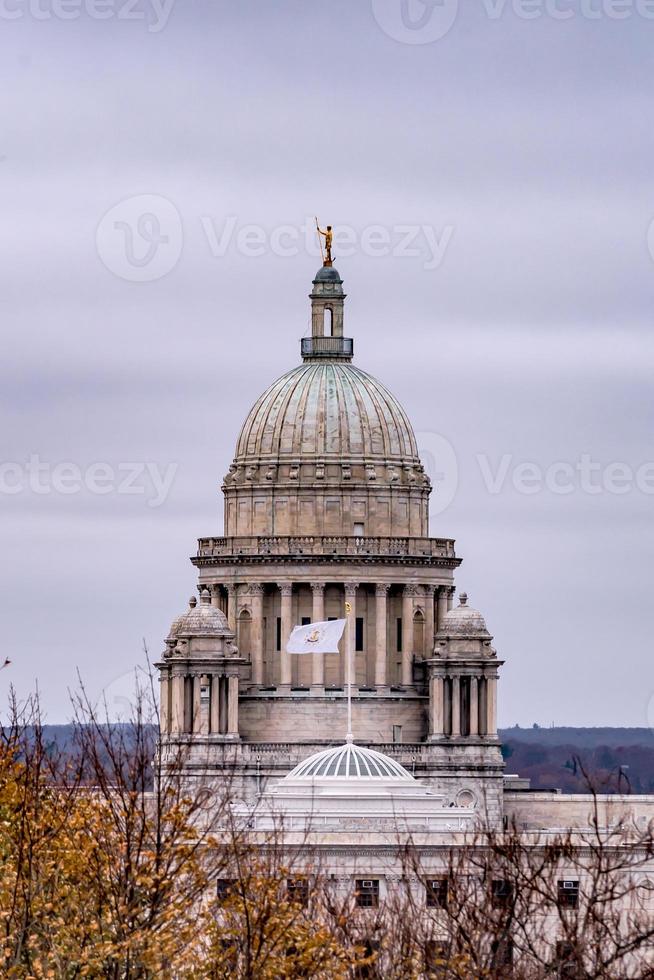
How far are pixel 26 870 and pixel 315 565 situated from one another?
305ft

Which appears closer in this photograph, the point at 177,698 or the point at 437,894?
the point at 437,894

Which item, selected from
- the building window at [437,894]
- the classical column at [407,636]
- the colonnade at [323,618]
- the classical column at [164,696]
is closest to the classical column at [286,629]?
the colonnade at [323,618]

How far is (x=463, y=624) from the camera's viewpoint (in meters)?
182

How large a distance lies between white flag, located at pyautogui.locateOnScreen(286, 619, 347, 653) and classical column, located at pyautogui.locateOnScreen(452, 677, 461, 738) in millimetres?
6008

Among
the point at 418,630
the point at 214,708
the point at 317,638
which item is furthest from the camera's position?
the point at 418,630

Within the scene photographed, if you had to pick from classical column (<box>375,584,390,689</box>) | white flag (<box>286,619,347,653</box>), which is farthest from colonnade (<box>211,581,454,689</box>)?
white flag (<box>286,619,347,653</box>)

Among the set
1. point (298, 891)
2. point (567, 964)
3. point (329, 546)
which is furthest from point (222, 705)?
point (567, 964)

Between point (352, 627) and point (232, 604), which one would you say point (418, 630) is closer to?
point (352, 627)

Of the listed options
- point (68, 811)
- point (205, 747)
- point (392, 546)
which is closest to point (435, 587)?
point (392, 546)

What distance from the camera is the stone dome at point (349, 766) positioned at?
555ft

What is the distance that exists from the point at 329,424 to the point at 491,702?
1662 cm

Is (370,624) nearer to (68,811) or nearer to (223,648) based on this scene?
(223,648)

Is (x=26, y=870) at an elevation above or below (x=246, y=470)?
below

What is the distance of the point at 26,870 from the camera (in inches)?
3706
